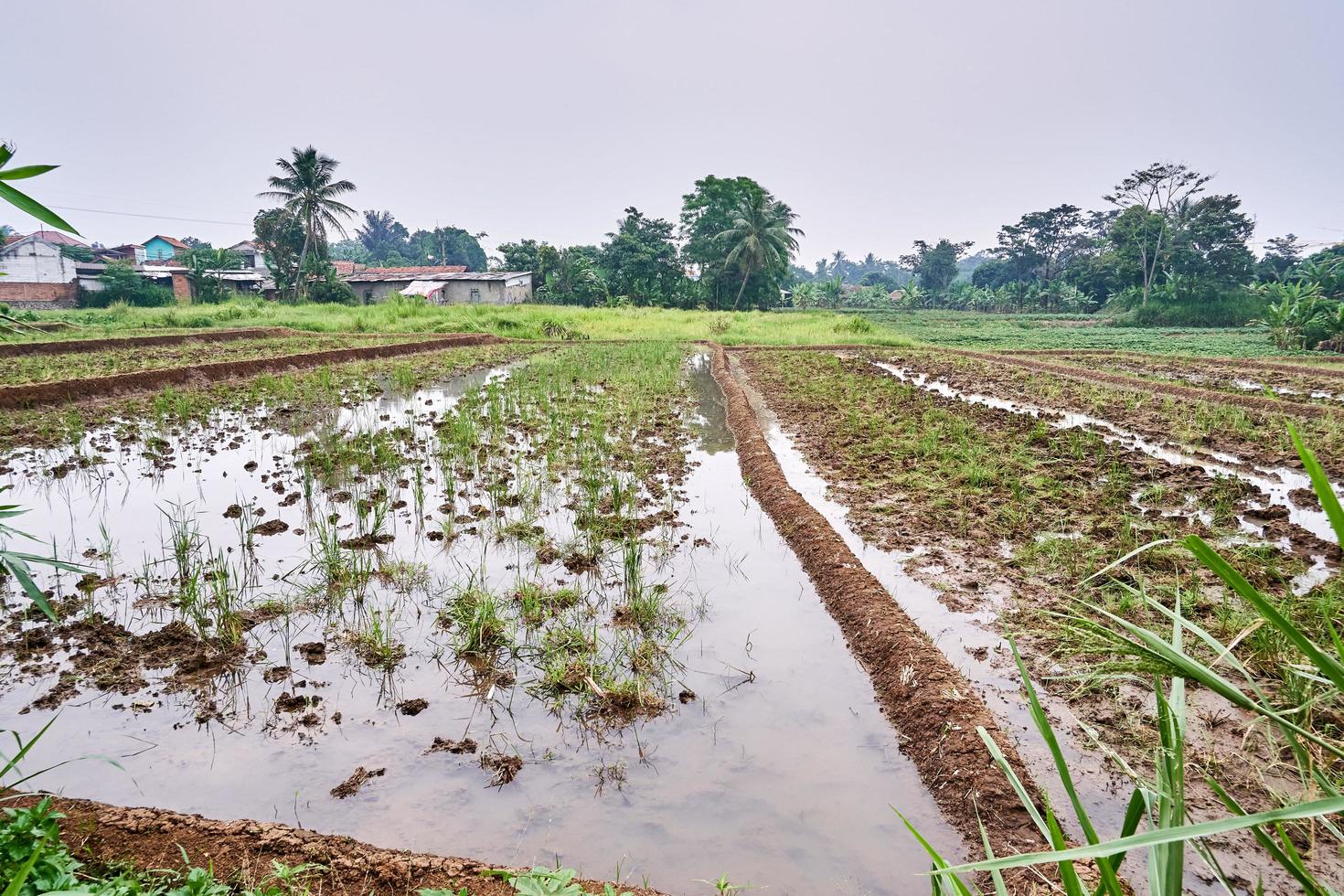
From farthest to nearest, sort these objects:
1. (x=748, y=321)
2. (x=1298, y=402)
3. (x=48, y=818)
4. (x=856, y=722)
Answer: (x=748, y=321) < (x=1298, y=402) < (x=856, y=722) < (x=48, y=818)

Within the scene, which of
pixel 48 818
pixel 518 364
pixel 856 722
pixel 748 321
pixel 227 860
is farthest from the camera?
pixel 748 321

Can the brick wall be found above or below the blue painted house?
below

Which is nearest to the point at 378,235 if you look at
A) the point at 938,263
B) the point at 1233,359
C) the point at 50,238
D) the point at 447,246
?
the point at 447,246

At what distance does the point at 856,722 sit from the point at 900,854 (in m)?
0.67

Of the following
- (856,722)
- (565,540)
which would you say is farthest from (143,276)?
(856,722)

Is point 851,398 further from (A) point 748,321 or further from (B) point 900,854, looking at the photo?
(A) point 748,321

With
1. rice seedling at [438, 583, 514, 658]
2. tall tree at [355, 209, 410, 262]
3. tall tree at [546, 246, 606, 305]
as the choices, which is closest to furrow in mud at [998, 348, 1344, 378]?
rice seedling at [438, 583, 514, 658]

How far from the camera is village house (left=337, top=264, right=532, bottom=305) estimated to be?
3569cm

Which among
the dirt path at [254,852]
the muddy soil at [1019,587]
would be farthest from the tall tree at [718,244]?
the dirt path at [254,852]

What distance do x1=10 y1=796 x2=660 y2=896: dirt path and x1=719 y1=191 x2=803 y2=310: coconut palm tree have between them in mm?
38949

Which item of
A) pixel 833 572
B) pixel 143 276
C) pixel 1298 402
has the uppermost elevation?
pixel 143 276

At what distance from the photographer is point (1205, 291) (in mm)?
37750

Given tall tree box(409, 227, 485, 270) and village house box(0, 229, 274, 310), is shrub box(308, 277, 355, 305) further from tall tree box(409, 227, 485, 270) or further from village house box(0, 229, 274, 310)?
tall tree box(409, 227, 485, 270)

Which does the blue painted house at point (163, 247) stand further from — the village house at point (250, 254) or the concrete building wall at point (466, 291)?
Answer: the concrete building wall at point (466, 291)
